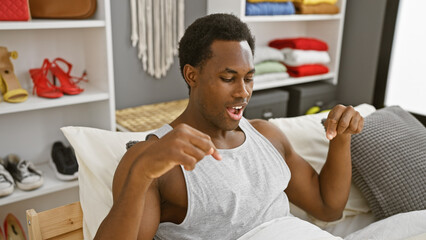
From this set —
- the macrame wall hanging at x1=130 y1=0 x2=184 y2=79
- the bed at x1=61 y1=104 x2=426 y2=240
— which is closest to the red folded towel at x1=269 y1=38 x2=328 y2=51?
the macrame wall hanging at x1=130 y1=0 x2=184 y2=79

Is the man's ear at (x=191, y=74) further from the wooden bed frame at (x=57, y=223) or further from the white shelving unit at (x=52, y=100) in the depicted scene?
the white shelving unit at (x=52, y=100)

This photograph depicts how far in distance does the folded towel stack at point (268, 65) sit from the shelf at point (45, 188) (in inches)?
47.9

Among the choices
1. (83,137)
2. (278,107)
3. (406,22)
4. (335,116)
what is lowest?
(278,107)

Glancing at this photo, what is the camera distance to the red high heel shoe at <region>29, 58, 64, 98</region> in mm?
1758

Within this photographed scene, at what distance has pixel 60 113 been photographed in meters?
2.05

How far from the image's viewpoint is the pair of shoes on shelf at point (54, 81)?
1769 millimetres

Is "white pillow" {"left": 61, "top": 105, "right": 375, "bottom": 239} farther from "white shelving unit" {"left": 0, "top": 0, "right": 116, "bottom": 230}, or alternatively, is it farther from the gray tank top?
"white shelving unit" {"left": 0, "top": 0, "right": 116, "bottom": 230}

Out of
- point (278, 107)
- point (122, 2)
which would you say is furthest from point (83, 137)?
point (278, 107)

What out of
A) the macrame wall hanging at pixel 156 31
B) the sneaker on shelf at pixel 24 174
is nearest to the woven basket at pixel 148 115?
the macrame wall hanging at pixel 156 31

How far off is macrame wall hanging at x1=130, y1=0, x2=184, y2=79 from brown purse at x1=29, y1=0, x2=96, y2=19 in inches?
16.9

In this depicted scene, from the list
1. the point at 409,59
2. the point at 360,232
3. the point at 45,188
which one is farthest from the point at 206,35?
the point at 409,59

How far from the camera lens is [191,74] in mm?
1050

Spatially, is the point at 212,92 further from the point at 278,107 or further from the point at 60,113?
the point at 278,107

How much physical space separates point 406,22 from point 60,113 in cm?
211
